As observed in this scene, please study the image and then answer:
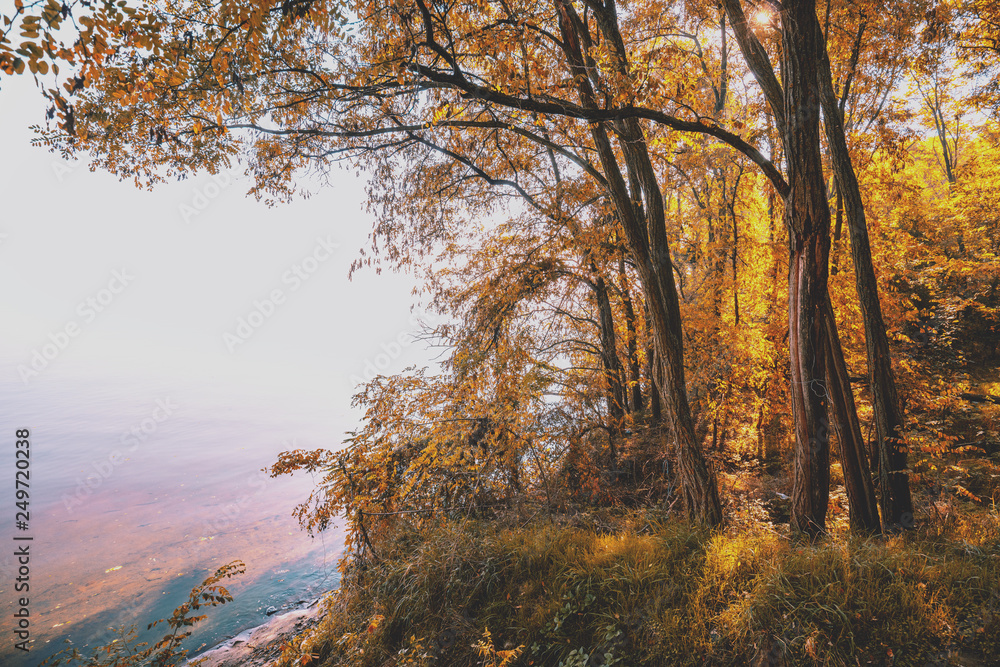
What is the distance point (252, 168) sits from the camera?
19.1 ft

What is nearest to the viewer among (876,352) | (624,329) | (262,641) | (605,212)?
(876,352)

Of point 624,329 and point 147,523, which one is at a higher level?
point 624,329

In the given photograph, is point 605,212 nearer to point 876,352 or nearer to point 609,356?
point 609,356

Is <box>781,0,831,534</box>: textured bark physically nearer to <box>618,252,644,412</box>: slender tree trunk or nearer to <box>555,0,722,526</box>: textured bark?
<box>555,0,722,526</box>: textured bark

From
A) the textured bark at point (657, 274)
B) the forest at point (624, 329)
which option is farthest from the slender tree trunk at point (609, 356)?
the textured bark at point (657, 274)

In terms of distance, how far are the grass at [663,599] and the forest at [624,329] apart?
0.08ft

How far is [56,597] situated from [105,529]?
134 inches

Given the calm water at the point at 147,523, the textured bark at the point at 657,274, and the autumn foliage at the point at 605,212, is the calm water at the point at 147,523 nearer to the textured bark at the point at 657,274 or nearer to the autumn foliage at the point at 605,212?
the autumn foliage at the point at 605,212

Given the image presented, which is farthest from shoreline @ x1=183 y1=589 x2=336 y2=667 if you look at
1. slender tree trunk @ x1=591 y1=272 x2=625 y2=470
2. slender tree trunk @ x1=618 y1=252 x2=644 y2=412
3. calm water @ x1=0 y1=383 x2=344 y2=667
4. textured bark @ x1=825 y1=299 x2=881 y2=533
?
slender tree trunk @ x1=618 y1=252 x2=644 y2=412

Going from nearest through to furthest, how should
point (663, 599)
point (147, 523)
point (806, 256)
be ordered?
1. point (663, 599)
2. point (806, 256)
3. point (147, 523)

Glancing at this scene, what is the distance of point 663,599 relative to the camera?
308 centimetres

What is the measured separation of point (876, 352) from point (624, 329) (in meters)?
5.72

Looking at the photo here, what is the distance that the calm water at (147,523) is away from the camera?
781cm

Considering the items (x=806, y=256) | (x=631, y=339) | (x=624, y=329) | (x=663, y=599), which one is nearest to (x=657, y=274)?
(x=806, y=256)
